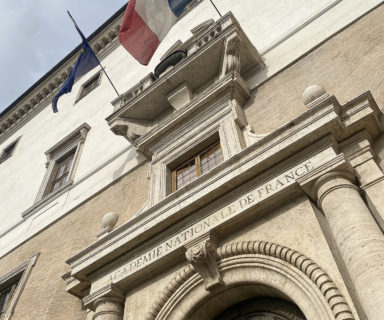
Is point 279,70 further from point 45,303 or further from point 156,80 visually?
point 45,303

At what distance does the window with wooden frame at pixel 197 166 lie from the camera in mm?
8359

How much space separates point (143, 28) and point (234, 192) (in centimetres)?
586

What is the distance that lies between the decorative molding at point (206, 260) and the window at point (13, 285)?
5.30m

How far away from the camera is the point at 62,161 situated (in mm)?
14281

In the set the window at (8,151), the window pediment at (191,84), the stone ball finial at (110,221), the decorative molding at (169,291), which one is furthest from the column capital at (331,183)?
the window at (8,151)

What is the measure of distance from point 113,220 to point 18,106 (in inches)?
529

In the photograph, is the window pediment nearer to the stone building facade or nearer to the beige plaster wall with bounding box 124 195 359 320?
the stone building facade

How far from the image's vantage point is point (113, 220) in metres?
8.46

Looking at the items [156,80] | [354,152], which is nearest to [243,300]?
[354,152]

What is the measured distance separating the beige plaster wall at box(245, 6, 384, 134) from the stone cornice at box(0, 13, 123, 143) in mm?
11017

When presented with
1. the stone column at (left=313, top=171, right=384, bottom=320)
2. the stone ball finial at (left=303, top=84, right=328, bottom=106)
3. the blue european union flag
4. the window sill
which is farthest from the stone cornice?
the stone column at (left=313, top=171, right=384, bottom=320)

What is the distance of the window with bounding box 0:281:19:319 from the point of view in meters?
10.1

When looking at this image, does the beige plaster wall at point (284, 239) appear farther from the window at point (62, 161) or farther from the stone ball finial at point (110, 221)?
the window at point (62, 161)

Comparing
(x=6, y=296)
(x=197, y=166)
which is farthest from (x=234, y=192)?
(x=6, y=296)
